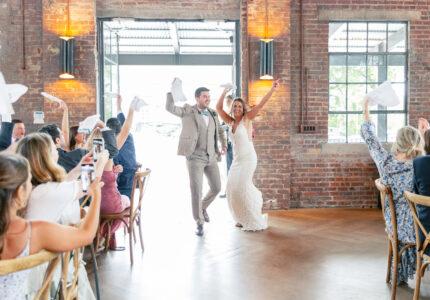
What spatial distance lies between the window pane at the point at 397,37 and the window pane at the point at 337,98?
37.3 inches

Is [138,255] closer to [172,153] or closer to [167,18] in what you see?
[167,18]

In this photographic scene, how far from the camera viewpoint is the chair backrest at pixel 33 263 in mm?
1738

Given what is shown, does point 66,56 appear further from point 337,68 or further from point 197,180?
point 337,68

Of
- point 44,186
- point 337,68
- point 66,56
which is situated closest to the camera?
point 44,186

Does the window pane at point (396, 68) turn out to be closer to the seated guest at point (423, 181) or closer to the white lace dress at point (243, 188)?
the white lace dress at point (243, 188)

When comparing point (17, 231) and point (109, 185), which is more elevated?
point (17, 231)

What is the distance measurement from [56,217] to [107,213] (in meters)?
2.31

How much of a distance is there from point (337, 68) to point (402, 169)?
14.5 ft

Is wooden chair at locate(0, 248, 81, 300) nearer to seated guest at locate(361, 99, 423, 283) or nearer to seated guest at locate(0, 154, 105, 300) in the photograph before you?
seated guest at locate(0, 154, 105, 300)

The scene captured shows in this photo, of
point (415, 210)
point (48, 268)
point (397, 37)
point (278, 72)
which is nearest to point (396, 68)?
point (397, 37)

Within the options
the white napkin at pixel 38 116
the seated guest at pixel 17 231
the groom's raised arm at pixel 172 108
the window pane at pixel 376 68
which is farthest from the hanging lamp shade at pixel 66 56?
the seated guest at pixel 17 231

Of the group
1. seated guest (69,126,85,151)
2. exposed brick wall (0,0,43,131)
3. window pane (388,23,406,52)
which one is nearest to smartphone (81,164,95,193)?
seated guest (69,126,85,151)

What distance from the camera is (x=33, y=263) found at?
1.81m

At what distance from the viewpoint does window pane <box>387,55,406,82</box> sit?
26.6ft
